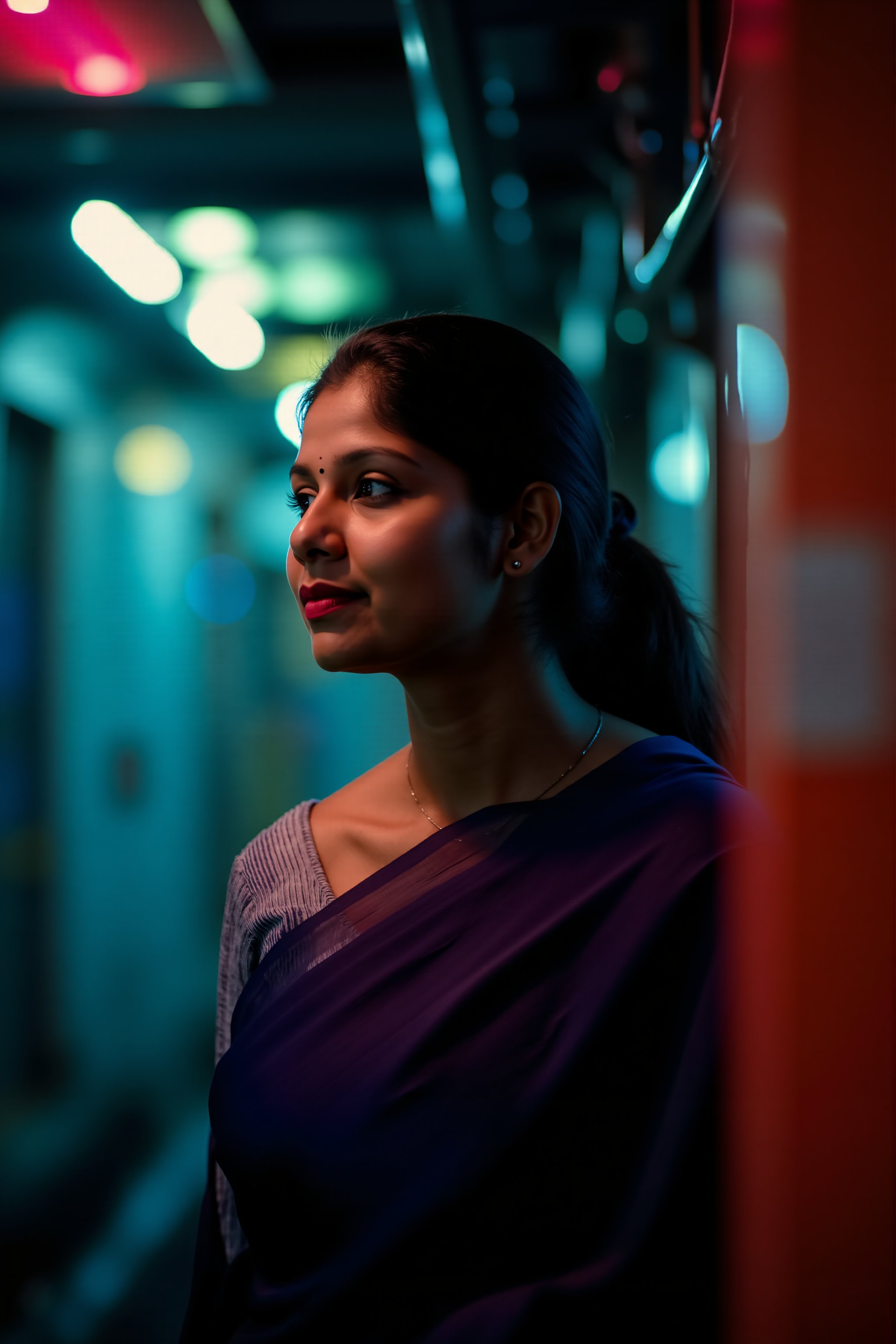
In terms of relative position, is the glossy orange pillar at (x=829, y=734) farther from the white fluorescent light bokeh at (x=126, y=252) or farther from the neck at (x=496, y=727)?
the white fluorescent light bokeh at (x=126, y=252)

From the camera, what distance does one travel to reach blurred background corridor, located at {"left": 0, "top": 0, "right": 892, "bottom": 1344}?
0.81 metres

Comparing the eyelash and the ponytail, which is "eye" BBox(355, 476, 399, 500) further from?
the ponytail

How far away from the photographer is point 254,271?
1.07 metres

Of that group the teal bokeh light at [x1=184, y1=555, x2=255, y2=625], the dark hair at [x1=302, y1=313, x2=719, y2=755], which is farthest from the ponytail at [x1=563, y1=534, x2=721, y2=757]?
the teal bokeh light at [x1=184, y1=555, x2=255, y2=625]

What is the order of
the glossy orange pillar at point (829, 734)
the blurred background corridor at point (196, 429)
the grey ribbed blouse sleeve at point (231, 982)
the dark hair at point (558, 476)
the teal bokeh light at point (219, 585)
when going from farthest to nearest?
1. the teal bokeh light at point (219, 585)
2. the blurred background corridor at point (196, 429)
3. the grey ribbed blouse sleeve at point (231, 982)
4. the dark hair at point (558, 476)
5. the glossy orange pillar at point (829, 734)

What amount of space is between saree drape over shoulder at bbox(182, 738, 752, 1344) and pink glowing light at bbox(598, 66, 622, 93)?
0.79m

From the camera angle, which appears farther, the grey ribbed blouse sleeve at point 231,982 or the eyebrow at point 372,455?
the grey ribbed blouse sleeve at point 231,982

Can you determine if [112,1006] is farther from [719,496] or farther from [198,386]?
[719,496]

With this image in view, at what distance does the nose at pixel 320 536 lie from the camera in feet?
1.71

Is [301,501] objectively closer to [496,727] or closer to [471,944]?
[496,727]

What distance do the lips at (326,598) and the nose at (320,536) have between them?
0.06 ft

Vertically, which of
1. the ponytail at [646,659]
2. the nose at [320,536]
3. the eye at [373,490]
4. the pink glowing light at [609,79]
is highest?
the pink glowing light at [609,79]

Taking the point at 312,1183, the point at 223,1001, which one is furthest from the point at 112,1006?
the point at 312,1183

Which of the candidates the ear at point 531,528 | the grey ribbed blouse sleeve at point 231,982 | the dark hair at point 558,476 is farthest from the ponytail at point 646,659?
the grey ribbed blouse sleeve at point 231,982
